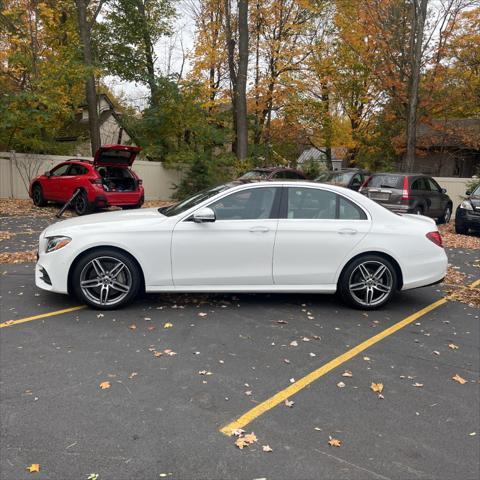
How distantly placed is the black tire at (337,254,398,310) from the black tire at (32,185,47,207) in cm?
1220

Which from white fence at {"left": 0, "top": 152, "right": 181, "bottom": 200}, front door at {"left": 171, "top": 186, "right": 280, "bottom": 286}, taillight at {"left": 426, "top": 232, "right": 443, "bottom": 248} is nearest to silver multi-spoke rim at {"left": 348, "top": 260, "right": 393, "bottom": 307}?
taillight at {"left": 426, "top": 232, "right": 443, "bottom": 248}

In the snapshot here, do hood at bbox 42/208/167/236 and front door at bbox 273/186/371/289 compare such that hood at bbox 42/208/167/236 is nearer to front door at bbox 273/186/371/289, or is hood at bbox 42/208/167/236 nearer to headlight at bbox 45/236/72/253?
headlight at bbox 45/236/72/253

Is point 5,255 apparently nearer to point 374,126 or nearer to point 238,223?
point 238,223

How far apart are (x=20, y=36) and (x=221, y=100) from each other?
33.6ft

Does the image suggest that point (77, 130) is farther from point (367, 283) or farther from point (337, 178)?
point (367, 283)

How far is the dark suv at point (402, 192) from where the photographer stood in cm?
1359

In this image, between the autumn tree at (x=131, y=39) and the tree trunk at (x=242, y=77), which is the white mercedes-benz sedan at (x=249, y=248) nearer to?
the tree trunk at (x=242, y=77)

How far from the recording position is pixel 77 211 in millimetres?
13891

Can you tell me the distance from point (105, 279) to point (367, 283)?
10.4 feet

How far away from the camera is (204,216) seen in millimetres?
5348

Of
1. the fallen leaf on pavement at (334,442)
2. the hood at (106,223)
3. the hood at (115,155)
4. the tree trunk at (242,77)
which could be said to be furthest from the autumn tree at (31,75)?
the fallen leaf on pavement at (334,442)

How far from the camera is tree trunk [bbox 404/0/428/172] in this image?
707 inches

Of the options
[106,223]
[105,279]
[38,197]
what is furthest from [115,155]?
[105,279]

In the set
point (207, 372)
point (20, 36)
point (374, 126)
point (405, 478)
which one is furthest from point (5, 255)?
point (374, 126)
